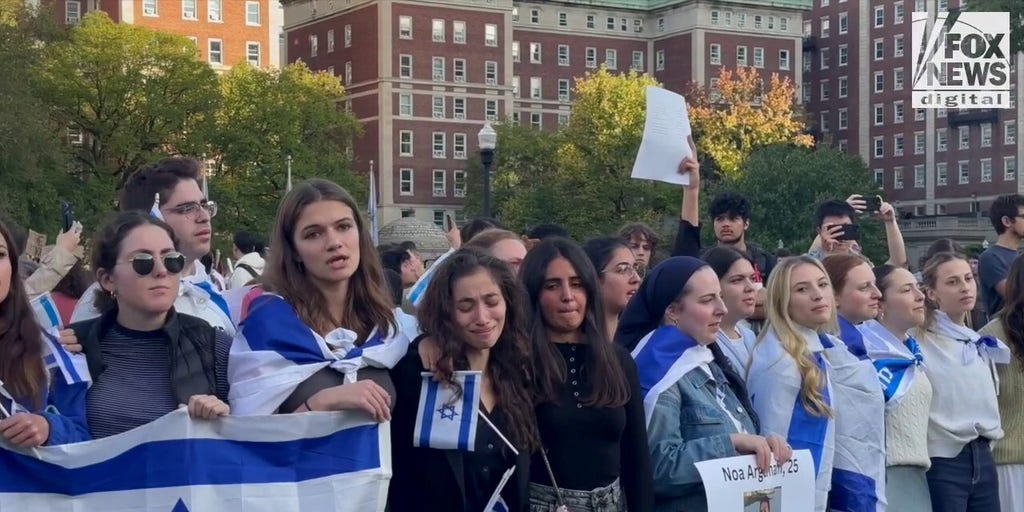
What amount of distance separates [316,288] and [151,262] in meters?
0.63

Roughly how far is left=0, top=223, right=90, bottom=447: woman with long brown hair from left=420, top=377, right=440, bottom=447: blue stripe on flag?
1237mm

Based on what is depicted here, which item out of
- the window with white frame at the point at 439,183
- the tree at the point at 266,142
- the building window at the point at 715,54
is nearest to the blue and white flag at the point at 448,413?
the tree at the point at 266,142

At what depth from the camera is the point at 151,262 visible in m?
5.82

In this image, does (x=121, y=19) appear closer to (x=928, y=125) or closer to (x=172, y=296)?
(x=928, y=125)

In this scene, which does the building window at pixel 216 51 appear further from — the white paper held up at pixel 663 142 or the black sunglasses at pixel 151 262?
the black sunglasses at pixel 151 262

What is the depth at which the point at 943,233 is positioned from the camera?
336 ft

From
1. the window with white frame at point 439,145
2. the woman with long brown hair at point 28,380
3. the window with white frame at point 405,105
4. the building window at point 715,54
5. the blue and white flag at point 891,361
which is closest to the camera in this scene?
the woman with long brown hair at point 28,380

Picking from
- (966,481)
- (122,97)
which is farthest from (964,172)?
(966,481)

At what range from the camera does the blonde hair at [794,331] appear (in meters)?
7.34

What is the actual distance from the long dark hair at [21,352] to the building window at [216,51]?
9484cm

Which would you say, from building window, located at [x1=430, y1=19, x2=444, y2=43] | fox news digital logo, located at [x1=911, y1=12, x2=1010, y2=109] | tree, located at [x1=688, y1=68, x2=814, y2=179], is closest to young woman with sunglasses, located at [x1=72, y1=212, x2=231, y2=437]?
fox news digital logo, located at [x1=911, y1=12, x2=1010, y2=109]

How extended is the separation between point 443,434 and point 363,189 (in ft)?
237

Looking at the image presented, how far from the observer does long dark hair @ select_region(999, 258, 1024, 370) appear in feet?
30.1

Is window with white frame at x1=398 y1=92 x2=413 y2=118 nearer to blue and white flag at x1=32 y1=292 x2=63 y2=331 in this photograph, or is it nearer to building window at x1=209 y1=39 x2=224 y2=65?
building window at x1=209 y1=39 x2=224 y2=65
